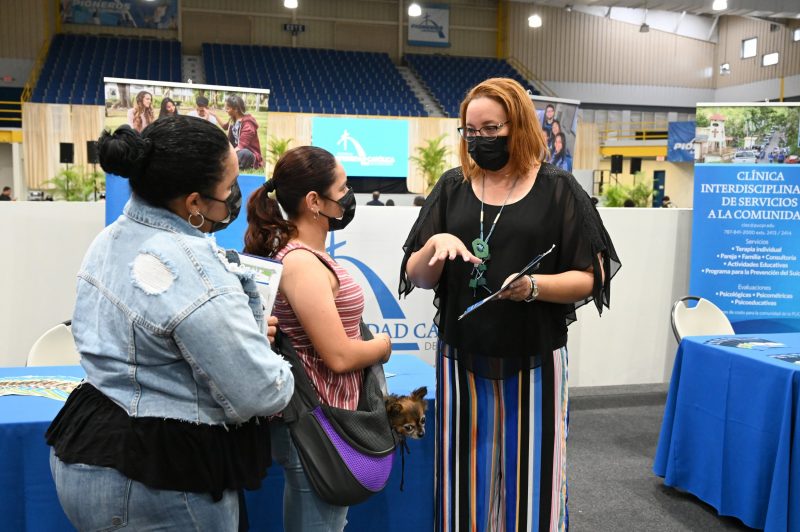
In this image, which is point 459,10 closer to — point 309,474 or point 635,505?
point 635,505

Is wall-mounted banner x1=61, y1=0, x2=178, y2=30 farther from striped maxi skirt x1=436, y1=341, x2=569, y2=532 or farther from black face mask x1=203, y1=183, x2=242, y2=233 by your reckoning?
black face mask x1=203, y1=183, x2=242, y2=233

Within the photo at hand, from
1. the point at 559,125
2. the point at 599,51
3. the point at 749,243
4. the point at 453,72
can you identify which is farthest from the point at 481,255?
the point at 599,51

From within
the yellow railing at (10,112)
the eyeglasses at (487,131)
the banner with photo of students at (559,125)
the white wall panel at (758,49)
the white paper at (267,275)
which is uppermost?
the white wall panel at (758,49)

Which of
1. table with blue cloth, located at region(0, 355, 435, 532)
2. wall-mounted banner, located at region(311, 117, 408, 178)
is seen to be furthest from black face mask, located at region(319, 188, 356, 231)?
wall-mounted banner, located at region(311, 117, 408, 178)

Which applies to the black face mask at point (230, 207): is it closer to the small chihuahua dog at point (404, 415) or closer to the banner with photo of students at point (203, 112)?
the small chihuahua dog at point (404, 415)

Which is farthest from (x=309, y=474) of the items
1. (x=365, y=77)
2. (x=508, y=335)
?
(x=365, y=77)

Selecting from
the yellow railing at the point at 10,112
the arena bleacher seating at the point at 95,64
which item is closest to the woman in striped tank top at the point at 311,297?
the arena bleacher seating at the point at 95,64

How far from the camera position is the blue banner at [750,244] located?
4387mm

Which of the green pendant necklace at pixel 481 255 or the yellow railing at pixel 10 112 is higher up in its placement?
the yellow railing at pixel 10 112

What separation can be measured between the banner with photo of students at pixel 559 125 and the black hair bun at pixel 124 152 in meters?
3.46

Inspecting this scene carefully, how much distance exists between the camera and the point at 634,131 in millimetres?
18625

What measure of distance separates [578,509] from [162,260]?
245cm

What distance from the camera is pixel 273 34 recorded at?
17719 mm

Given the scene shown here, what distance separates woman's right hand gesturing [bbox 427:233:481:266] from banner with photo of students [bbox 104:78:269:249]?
183cm
